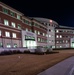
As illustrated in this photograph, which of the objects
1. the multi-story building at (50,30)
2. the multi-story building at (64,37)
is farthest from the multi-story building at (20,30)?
the multi-story building at (64,37)

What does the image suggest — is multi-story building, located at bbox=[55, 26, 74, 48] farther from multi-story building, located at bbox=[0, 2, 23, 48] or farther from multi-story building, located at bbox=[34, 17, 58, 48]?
multi-story building, located at bbox=[0, 2, 23, 48]

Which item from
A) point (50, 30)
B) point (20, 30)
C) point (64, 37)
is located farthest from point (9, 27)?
point (64, 37)

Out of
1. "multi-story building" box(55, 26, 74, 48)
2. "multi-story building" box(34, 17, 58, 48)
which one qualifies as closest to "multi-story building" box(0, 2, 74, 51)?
"multi-story building" box(34, 17, 58, 48)

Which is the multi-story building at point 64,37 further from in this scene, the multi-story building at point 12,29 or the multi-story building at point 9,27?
the multi-story building at point 9,27

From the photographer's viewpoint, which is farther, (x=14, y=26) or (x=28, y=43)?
(x=28, y=43)

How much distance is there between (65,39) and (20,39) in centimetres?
4896

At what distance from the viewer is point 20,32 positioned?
48750mm

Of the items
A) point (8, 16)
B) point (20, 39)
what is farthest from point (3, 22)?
point (20, 39)

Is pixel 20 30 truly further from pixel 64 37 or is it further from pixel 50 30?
pixel 64 37

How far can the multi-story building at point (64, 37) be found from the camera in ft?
287

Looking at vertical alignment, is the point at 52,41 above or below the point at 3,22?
below

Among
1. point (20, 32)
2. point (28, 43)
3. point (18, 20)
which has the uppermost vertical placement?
point (18, 20)

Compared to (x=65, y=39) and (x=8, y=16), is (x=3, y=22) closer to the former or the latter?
(x=8, y=16)

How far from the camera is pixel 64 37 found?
3524 inches
